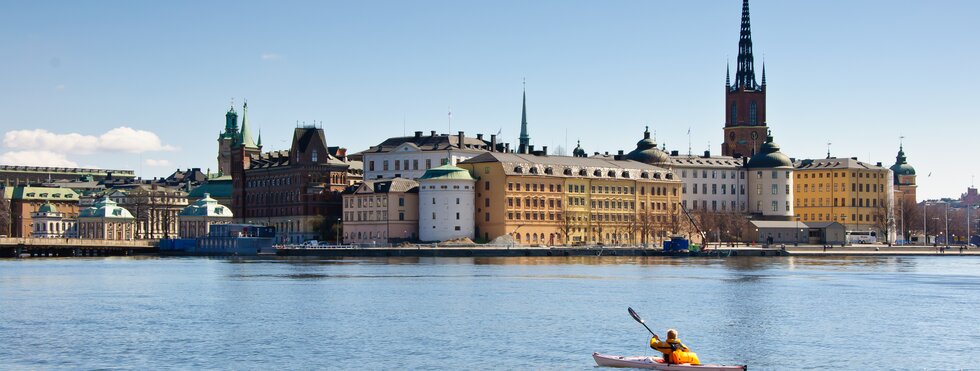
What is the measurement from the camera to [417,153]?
606 feet

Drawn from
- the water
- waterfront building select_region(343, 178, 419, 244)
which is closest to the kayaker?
the water

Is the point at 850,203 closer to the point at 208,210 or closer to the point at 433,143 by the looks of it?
the point at 433,143

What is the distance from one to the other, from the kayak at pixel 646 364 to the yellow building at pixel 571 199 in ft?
384

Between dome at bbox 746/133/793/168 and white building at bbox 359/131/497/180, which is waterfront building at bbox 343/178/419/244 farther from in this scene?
dome at bbox 746/133/793/168

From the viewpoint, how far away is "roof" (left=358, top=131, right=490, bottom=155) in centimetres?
18375

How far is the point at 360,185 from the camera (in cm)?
17475

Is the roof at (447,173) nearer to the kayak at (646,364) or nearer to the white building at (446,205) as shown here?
Result: the white building at (446,205)

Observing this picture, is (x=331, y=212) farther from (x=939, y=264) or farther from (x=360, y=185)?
(x=939, y=264)

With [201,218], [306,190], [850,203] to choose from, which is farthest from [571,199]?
[201,218]

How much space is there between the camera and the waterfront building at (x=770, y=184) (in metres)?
194

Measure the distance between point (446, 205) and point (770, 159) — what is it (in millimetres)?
54703

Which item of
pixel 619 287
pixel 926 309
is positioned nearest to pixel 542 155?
pixel 619 287

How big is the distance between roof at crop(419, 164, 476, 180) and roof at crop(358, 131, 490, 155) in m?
15.0

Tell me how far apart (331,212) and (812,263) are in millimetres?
72178
